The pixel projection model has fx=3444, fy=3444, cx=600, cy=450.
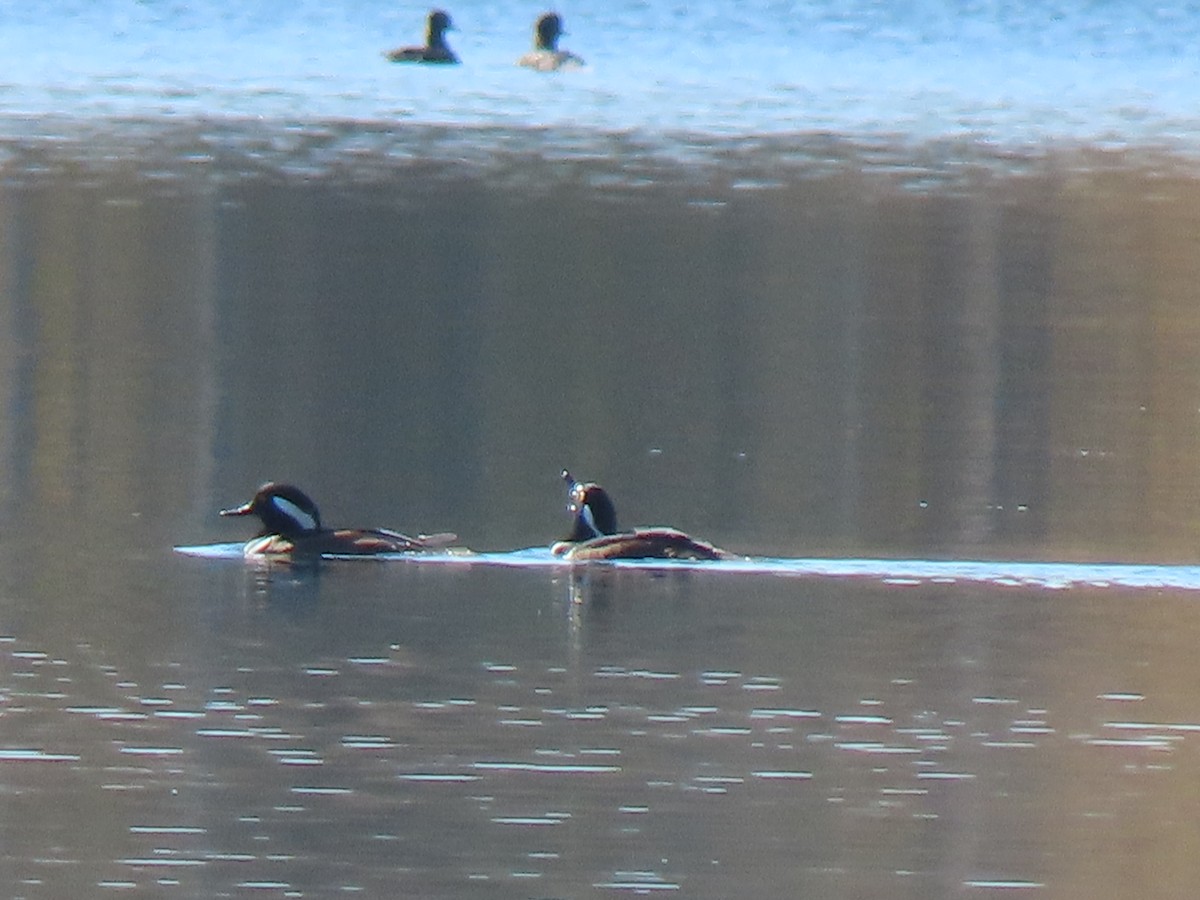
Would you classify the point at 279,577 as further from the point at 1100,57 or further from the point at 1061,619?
the point at 1100,57

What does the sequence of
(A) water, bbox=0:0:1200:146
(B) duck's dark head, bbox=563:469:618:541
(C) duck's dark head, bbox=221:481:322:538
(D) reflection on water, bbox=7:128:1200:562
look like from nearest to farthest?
(B) duck's dark head, bbox=563:469:618:541, (C) duck's dark head, bbox=221:481:322:538, (D) reflection on water, bbox=7:128:1200:562, (A) water, bbox=0:0:1200:146

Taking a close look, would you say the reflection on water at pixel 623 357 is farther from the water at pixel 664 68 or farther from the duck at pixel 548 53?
the duck at pixel 548 53

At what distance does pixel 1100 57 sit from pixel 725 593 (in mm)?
55362

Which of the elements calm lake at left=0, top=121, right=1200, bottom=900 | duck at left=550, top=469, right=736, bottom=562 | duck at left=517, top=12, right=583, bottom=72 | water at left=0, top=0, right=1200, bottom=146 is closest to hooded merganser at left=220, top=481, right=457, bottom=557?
calm lake at left=0, top=121, right=1200, bottom=900

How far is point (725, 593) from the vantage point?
12969 millimetres

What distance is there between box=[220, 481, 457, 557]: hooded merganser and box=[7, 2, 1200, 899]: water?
14 cm

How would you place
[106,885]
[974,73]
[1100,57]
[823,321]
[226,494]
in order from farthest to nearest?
1. [1100,57]
2. [974,73]
3. [823,321]
4. [226,494]
5. [106,885]

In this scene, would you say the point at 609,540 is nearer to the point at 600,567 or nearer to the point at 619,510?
the point at 600,567

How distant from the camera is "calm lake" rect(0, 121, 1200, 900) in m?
9.11

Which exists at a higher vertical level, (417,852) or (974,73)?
(974,73)

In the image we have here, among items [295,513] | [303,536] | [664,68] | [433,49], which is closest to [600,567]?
[303,536]

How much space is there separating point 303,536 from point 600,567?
4.10 ft

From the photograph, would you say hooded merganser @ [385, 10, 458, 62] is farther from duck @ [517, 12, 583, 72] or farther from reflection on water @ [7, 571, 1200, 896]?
reflection on water @ [7, 571, 1200, 896]

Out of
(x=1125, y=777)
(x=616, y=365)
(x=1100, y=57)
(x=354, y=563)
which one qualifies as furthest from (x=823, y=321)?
(x=1100, y=57)
